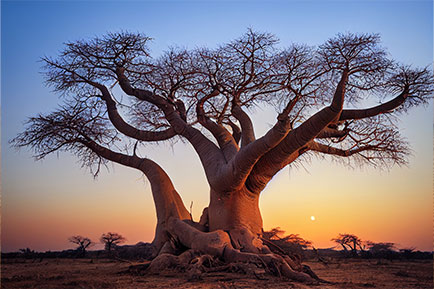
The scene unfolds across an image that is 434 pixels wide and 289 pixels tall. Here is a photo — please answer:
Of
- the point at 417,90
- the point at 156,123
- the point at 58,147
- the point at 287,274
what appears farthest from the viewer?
the point at 156,123

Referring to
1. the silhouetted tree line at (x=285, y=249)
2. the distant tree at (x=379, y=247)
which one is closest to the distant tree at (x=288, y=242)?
the silhouetted tree line at (x=285, y=249)

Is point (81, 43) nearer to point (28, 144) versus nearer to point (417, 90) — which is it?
point (28, 144)

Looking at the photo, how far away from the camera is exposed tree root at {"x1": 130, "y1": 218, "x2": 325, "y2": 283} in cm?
649

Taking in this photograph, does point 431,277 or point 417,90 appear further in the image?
point 417,90

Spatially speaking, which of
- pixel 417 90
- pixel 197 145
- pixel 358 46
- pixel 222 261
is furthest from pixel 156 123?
pixel 417 90

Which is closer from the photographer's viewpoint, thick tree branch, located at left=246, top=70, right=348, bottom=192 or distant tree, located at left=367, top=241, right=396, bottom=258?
thick tree branch, located at left=246, top=70, right=348, bottom=192

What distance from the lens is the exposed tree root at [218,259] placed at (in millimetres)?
6488

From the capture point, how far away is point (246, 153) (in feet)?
24.3

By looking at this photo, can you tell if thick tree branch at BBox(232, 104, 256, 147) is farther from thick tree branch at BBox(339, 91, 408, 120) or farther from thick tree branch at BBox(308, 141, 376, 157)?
thick tree branch at BBox(339, 91, 408, 120)

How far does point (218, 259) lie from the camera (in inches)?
288

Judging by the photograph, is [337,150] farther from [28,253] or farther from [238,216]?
[28,253]

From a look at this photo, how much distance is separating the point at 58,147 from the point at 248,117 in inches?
190

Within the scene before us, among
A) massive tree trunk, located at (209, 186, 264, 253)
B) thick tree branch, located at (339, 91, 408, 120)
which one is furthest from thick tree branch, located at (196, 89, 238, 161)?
thick tree branch, located at (339, 91, 408, 120)

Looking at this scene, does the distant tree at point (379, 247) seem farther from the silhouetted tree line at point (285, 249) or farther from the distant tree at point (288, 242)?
the distant tree at point (288, 242)
